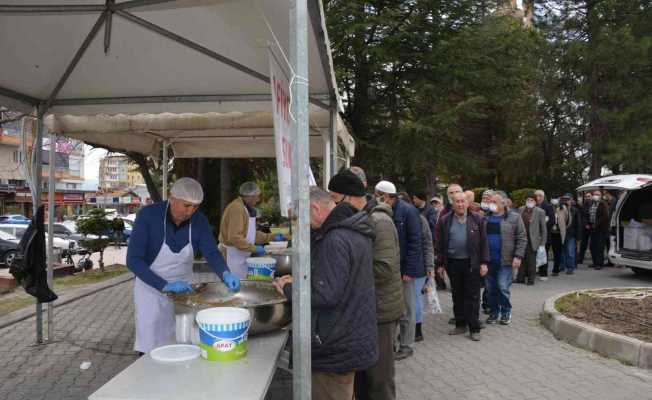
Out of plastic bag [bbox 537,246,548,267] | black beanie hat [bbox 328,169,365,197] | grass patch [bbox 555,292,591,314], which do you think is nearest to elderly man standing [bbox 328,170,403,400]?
black beanie hat [bbox 328,169,365,197]

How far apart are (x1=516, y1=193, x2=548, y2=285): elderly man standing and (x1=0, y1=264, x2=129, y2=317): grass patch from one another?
8873 millimetres

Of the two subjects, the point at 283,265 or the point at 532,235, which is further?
the point at 532,235

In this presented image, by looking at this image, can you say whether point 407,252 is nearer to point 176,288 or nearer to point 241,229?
point 241,229

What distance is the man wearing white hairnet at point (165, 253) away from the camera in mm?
3422

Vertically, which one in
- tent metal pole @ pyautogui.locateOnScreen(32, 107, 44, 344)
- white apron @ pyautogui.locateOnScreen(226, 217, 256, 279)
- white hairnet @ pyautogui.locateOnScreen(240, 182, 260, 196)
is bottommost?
white apron @ pyautogui.locateOnScreen(226, 217, 256, 279)

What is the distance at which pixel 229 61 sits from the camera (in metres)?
4.71

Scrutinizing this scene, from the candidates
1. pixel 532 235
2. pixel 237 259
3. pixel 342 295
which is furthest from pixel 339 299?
pixel 532 235

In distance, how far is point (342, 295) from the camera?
8.55 feet

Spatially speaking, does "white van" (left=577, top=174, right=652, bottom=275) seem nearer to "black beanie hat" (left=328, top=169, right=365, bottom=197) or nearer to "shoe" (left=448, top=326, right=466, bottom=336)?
"shoe" (left=448, top=326, right=466, bottom=336)

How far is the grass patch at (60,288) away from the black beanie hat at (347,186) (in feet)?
22.6

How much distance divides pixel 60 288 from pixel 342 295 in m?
9.92

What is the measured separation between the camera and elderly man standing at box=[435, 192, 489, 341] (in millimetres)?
6199

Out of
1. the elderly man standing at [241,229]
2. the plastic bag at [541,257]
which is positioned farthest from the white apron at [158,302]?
the plastic bag at [541,257]

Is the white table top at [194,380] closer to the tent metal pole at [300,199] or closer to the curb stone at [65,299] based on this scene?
the tent metal pole at [300,199]
